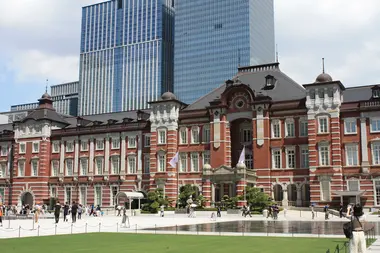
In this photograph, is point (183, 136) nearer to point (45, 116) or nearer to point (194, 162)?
point (194, 162)

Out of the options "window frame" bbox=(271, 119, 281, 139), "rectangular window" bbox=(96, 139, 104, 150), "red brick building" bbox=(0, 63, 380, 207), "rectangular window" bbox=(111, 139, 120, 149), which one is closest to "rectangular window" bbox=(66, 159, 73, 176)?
"red brick building" bbox=(0, 63, 380, 207)

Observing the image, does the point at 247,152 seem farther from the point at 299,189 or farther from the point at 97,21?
the point at 97,21

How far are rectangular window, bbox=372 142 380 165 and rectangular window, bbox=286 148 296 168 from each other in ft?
29.2

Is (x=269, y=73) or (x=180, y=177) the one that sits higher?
(x=269, y=73)

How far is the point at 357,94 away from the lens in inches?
2240

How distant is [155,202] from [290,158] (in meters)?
16.8

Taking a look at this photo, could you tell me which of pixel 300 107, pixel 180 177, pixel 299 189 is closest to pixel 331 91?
pixel 300 107

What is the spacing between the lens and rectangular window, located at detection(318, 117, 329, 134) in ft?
180

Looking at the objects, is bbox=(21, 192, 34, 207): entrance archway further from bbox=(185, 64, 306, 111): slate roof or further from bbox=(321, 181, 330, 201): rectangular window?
bbox=(321, 181, 330, 201): rectangular window

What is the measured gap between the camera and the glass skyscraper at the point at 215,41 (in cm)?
13875

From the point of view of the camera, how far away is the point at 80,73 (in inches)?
7328

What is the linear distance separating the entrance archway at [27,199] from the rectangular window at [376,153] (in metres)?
49.9

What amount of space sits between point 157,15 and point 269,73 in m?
110

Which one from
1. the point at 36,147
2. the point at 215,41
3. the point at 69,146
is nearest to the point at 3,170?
the point at 36,147
